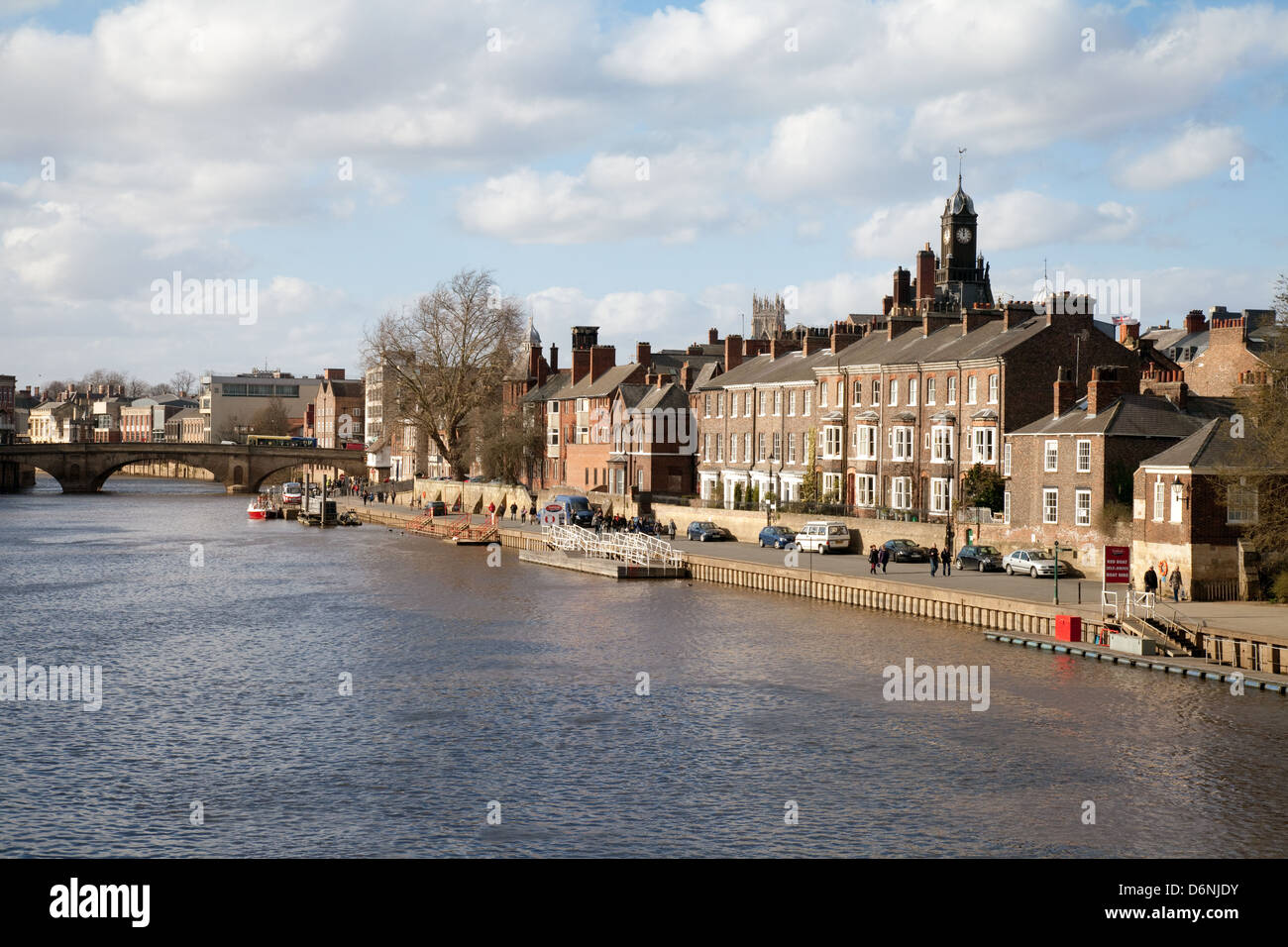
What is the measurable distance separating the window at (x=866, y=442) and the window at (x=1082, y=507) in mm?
21045

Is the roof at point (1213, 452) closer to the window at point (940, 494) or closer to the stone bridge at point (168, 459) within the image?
the window at point (940, 494)

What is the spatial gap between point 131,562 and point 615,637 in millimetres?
40943

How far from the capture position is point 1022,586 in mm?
55625

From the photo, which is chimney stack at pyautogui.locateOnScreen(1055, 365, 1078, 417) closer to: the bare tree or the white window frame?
the white window frame

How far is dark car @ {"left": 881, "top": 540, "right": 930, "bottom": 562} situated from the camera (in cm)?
6625

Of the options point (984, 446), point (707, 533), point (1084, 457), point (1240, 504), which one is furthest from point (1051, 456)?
point (707, 533)

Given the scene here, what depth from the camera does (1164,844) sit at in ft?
Result: 87.5

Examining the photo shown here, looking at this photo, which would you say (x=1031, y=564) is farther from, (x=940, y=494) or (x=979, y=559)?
(x=940, y=494)

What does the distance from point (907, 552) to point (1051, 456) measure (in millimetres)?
8474

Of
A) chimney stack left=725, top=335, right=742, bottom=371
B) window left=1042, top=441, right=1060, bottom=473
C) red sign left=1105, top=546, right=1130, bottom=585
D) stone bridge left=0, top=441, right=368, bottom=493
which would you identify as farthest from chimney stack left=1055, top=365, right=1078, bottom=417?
stone bridge left=0, top=441, right=368, bottom=493

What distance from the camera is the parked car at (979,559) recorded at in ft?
204

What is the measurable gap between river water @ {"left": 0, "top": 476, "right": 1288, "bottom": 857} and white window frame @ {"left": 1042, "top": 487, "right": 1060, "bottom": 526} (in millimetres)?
11442
